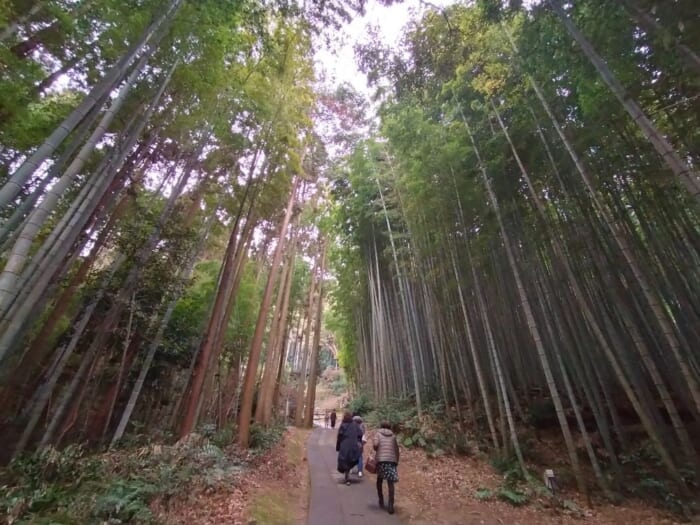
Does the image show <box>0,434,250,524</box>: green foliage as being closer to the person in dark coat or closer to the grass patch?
the grass patch

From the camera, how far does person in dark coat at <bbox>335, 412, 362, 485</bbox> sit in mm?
4818

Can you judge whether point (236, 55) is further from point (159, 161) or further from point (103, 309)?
point (103, 309)

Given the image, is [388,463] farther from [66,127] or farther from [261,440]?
[66,127]

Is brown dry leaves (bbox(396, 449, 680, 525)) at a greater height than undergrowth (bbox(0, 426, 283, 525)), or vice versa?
undergrowth (bbox(0, 426, 283, 525))

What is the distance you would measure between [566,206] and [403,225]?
12.4 ft

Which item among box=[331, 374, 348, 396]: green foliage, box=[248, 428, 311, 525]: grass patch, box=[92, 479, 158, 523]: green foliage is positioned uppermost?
box=[331, 374, 348, 396]: green foliage

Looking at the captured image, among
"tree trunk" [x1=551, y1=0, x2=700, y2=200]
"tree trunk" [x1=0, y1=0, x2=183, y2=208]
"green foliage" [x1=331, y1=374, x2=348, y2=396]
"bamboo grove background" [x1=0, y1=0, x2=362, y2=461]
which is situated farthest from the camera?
"green foliage" [x1=331, y1=374, x2=348, y2=396]

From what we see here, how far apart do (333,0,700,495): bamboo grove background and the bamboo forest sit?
0.04 m

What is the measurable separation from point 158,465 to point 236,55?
5.63 metres

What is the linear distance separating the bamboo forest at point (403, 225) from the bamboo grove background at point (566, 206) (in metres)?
0.04

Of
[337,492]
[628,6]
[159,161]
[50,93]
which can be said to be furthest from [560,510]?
[50,93]

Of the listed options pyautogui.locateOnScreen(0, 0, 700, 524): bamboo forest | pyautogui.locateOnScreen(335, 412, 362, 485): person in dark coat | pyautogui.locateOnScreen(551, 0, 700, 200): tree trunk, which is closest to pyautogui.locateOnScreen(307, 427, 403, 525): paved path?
pyautogui.locateOnScreen(335, 412, 362, 485): person in dark coat

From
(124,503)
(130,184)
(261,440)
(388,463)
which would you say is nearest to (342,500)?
(388,463)

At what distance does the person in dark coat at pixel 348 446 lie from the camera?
4818mm
